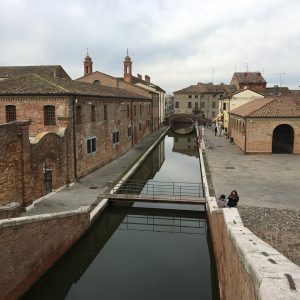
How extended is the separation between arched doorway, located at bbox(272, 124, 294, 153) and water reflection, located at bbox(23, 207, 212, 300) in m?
17.0

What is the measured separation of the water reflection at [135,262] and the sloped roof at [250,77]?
57.8 metres

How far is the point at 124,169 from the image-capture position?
24125 millimetres

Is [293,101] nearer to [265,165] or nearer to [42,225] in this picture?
[265,165]

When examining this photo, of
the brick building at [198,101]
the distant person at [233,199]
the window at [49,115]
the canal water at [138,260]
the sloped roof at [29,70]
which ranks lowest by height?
the canal water at [138,260]

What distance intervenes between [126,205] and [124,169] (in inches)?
231

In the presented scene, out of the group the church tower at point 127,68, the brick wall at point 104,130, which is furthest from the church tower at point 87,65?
the brick wall at point 104,130

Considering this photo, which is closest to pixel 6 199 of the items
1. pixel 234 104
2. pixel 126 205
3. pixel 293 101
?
pixel 126 205

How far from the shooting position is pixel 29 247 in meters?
10.7

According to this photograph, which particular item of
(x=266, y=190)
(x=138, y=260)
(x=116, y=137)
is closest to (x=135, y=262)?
(x=138, y=260)

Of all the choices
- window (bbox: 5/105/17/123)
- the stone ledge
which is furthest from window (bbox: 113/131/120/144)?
the stone ledge

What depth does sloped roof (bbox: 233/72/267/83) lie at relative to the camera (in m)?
69.8

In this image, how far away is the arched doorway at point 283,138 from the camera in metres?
30.9

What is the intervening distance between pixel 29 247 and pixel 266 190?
11.7 meters

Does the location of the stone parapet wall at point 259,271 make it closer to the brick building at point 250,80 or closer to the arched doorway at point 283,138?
the arched doorway at point 283,138
